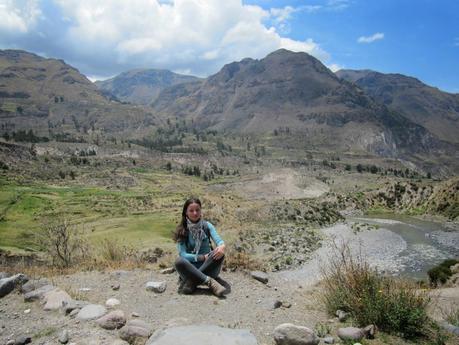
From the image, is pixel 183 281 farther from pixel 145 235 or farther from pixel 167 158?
pixel 167 158

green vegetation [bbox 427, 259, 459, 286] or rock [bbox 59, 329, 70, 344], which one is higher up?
rock [bbox 59, 329, 70, 344]

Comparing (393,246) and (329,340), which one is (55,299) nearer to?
(329,340)

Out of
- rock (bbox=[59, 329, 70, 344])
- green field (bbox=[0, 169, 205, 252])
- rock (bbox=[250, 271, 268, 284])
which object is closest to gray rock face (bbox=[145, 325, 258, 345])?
rock (bbox=[59, 329, 70, 344])

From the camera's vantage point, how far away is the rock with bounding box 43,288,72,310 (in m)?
9.31

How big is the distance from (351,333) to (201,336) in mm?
2833

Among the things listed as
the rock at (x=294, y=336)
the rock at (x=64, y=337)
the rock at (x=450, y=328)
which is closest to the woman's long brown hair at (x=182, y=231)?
the rock at (x=64, y=337)

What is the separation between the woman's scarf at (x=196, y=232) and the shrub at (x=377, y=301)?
3.41 m

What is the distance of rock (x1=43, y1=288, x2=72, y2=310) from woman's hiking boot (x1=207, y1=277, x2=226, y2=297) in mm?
3316

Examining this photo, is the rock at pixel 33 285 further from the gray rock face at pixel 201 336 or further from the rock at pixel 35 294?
the gray rock face at pixel 201 336

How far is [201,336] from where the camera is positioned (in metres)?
7.47

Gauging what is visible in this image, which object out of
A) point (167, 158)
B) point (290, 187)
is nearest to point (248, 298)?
point (290, 187)

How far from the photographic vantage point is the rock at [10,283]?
1029 centimetres

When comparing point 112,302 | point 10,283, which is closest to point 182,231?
point 112,302

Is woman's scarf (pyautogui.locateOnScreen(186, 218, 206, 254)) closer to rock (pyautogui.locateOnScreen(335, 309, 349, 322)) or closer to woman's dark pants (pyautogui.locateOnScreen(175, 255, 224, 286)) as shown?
woman's dark pants (pyautogui.locateOnScreen(175, 255, 224, 286))
